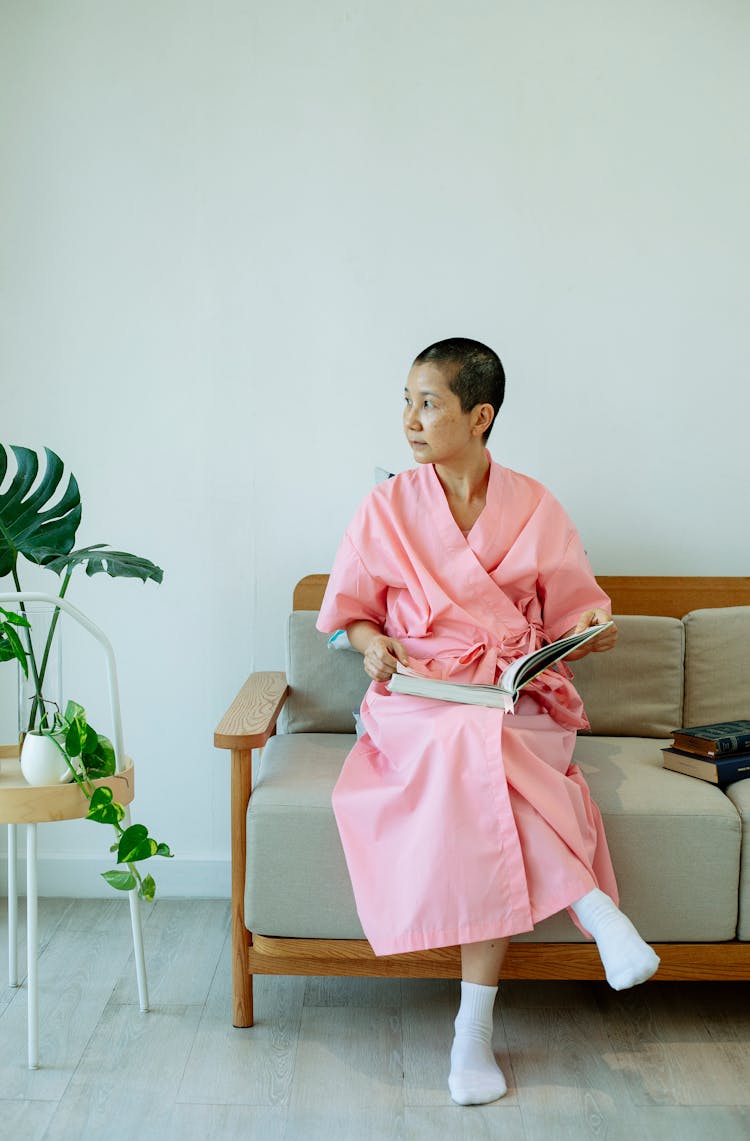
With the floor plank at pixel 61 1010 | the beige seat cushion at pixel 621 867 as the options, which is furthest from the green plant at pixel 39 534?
the floor plank at pixel 61 1010

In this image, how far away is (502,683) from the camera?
1993 millimetres

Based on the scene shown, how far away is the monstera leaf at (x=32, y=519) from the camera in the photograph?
2.06 m

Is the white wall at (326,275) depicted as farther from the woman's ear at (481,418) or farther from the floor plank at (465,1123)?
the floor plank at (465,1123)

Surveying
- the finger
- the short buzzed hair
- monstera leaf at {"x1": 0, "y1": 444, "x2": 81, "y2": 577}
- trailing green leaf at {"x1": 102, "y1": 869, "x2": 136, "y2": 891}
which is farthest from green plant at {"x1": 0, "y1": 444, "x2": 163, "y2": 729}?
the finger

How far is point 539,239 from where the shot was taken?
274cm

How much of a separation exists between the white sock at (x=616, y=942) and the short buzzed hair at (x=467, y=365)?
40.0 inches

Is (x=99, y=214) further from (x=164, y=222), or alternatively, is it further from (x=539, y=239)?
(x=539, y=239)

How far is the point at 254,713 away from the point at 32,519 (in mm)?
597

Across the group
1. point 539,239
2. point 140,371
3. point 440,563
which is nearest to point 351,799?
point 440,563

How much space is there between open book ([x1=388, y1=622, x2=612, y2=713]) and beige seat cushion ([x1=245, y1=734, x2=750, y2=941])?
28 centimetres

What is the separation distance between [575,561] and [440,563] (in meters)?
0.29

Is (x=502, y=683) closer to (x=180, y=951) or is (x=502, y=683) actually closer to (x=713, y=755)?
(x=713, y=755)

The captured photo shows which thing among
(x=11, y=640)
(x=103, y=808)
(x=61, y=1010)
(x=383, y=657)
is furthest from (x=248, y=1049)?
(x=11, y=640)

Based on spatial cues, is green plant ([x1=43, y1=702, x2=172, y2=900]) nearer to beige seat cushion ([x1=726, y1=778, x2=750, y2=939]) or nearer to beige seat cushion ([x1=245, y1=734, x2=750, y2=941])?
beige seat cushion ([x1=245, y1=734, x2=750, y2=941])
